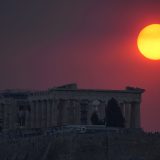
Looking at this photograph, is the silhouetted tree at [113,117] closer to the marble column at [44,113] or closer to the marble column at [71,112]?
the marble column at [71,112]

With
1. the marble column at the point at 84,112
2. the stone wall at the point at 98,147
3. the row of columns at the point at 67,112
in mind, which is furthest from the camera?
the marble column at the point at 84,112

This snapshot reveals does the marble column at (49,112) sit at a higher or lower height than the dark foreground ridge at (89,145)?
higher

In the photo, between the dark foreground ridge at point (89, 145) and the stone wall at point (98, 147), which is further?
the dark foreground ridge at point (89, 145)

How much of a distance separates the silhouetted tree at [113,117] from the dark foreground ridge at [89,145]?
6705mm

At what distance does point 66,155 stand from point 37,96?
38403 millimetres

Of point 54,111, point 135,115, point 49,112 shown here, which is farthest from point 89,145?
point 135,115

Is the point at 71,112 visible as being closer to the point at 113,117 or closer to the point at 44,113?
the point at 44,113

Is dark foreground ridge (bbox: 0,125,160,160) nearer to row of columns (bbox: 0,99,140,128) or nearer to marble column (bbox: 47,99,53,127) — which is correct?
row of columns (bbox: 0,99,140,128)

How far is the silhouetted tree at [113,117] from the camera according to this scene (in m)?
171

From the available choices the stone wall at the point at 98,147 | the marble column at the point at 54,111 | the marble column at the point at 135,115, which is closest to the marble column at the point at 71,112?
the marble column at the point at 54,111

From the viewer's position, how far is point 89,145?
15425 centimetres

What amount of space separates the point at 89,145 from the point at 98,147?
1.21 metres

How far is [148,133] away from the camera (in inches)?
6201

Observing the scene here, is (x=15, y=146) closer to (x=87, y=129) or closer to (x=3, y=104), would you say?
(x=87, y=129)
